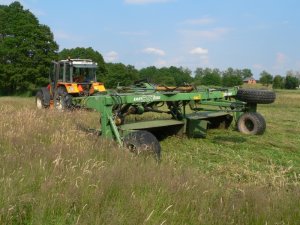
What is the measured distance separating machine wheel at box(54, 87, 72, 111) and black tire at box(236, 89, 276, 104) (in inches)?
274

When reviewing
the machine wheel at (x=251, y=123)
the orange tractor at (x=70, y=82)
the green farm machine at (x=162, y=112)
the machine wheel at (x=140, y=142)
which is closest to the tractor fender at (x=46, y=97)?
the orange tractor at (x=70, y=82)

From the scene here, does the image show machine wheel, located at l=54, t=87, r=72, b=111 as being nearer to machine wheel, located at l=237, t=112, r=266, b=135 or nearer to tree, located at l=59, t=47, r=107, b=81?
machine wheel, located at l=237, t=112, r=266, b=135

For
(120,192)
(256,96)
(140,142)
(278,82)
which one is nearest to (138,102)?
(140,142)

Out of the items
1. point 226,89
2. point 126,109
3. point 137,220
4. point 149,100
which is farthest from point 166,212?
A: point 226,89

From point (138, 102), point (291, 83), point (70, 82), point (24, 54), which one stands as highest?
point (24, 54)

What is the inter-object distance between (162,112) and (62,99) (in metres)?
7.34

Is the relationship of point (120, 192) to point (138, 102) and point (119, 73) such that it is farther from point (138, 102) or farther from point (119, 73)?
point (119, 73)

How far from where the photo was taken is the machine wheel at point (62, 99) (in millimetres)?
15000

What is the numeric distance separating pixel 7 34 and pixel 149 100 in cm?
3810

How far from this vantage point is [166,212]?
10.9ft

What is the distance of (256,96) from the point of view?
9.52 meters

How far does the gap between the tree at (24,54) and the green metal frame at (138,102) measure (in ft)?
100

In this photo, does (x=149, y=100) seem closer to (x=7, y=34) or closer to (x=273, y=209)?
(x=273, y=209)

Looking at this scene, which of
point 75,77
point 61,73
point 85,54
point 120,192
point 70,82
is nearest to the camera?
point 120,192
